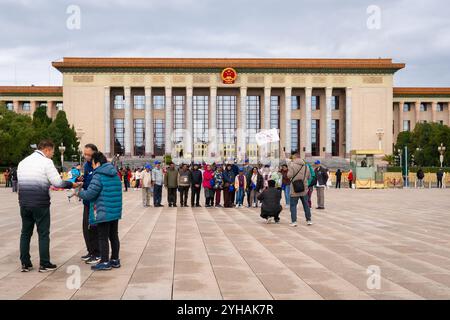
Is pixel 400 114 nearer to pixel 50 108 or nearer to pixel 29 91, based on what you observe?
pixel 50 108

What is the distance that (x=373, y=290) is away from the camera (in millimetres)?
6703

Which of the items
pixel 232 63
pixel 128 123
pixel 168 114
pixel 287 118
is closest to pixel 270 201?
pixel 232 63

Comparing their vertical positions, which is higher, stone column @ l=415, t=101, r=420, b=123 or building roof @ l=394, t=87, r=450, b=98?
building roof @ l=394, t=87, r=450, b=98

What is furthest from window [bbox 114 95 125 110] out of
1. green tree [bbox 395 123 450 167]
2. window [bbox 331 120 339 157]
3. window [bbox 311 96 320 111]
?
green tree [bbox 395 123 450 167]

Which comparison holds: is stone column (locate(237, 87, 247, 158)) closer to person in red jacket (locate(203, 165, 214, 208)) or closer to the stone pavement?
person in red jacket (locate(203, 165, 214, 208))

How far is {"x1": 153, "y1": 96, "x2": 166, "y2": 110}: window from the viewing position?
76.4 m

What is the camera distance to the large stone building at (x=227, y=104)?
7262 cm

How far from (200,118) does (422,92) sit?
3307 cm

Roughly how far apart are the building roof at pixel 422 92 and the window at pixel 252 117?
2091 centimetres

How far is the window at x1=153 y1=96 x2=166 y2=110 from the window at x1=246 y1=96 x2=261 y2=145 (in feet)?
38.0

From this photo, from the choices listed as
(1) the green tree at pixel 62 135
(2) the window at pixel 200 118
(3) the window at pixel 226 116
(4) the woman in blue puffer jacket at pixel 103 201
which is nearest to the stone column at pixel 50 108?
(2) the window at pixel 200 118

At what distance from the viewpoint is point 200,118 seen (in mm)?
76750

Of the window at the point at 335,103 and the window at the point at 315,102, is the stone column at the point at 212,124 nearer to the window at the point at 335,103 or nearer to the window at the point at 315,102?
the window at the point at 315,102
